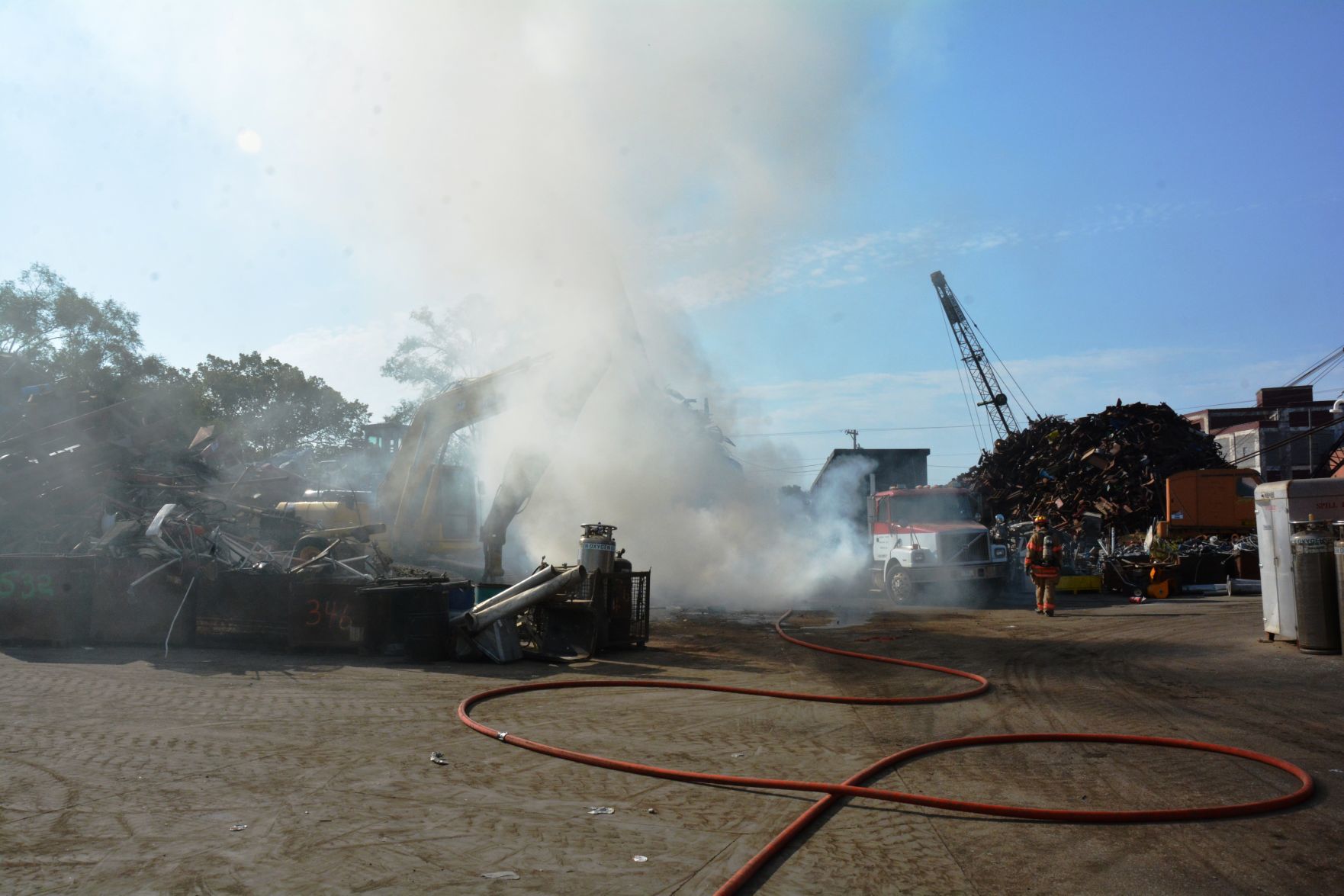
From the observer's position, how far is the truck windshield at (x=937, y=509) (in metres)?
21.0

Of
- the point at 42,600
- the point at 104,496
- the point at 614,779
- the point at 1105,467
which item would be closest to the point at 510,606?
the point at 614,779

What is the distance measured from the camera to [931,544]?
20.2m

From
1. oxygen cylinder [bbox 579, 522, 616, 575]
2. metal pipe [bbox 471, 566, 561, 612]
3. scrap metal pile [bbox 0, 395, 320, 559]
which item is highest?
scrap metal pile [bbox 0, 395, 320, 559]

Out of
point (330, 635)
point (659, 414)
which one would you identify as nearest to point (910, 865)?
point (330, 635)

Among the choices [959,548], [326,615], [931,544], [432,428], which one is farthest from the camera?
[931,544]

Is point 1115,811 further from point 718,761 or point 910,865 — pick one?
point 718,761

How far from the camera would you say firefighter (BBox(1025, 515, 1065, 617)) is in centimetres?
1734

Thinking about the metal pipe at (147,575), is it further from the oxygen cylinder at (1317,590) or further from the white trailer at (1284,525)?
the white trailer at (1284,525)

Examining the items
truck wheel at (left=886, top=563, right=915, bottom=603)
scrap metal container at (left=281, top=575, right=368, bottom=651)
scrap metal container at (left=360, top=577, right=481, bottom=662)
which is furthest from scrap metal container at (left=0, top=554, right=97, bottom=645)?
truck wheel at (left=886, top=563, right=915, bottom=603)

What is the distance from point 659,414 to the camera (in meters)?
21.9

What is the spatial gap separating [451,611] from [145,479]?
9389 millimetres

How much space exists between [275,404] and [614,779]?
65880 millimetres

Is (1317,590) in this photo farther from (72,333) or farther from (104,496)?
(72,333)

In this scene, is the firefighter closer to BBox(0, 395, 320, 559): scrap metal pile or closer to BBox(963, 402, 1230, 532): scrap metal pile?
BBox(963, 402, 1230, 532): scrap metal pile
